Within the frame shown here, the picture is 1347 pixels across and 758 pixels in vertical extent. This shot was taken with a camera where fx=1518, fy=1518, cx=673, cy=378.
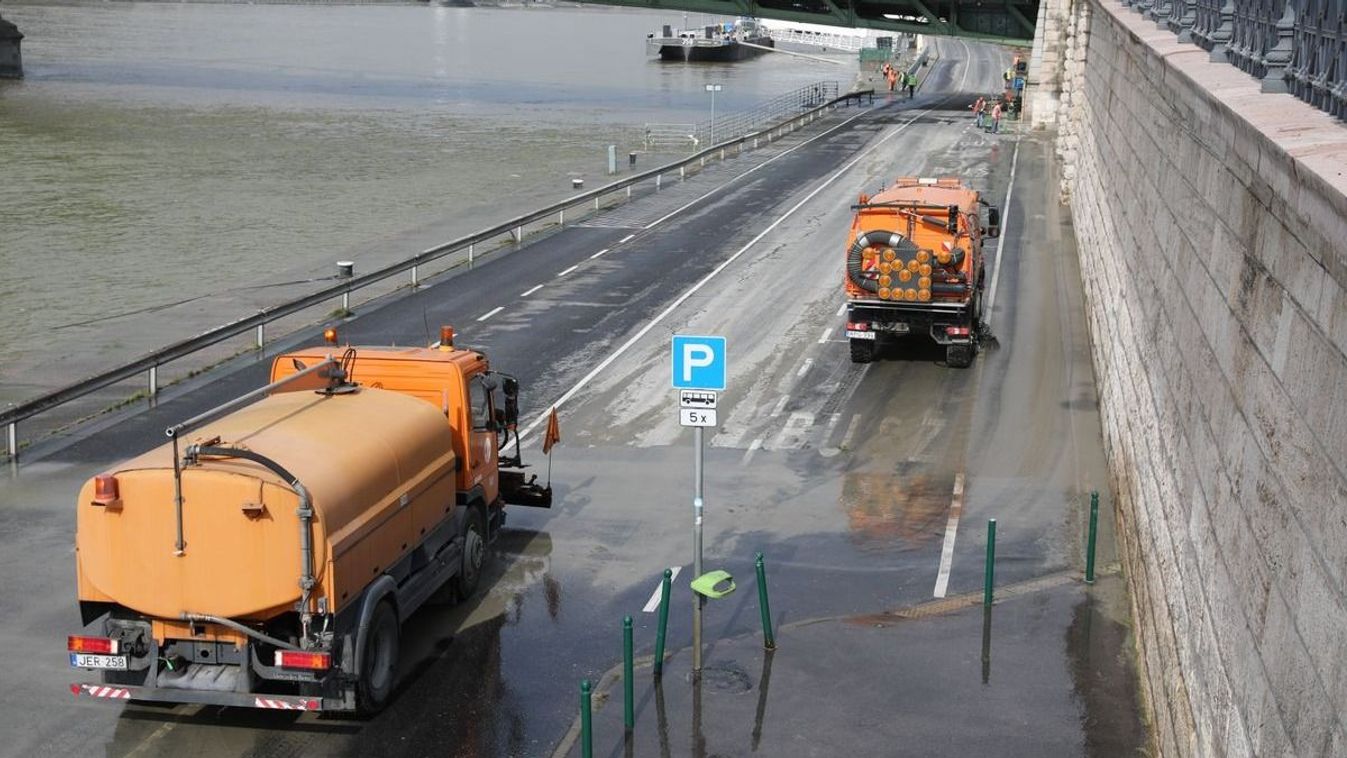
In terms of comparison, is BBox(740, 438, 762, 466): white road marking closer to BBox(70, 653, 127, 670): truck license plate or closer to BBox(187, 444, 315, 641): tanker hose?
BBox(187, 444, 315, 641): tanker hose

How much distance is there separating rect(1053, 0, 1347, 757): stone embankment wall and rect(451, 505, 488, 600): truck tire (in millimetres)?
6668

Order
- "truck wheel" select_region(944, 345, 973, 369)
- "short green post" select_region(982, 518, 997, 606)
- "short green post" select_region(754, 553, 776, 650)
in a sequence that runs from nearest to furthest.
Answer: "short green post" select_region(754, 553, 776, 650)
"short green post" select_region(982, 518, 997, 606)
"truck wheel" select_region(944, 345, 973, 369)

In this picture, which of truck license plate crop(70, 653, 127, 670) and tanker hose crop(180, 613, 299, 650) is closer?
tanker hose crop(180, 613, 299, 650)

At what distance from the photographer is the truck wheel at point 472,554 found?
51.0 feet

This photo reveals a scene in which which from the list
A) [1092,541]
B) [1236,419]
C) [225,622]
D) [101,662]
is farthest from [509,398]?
[1236,419]

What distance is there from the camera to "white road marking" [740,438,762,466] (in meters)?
21.2

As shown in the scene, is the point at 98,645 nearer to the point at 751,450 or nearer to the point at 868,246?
the point at 751,450

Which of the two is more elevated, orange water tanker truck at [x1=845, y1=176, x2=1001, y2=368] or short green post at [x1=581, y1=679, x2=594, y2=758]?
orange water tanker truck at [x1=845, y1=176, x2=1001, y2=368]

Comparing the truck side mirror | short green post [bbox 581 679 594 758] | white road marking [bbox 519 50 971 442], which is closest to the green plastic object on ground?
short green post [bbox 581 679 594 758]

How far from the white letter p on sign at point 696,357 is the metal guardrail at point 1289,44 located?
4.96m

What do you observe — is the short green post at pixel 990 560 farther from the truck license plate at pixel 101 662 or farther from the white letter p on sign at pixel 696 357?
the truck license plate at pixel 101 662

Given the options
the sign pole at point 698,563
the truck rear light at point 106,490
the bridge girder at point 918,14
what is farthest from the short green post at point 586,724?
the bridge girder at point 918,14

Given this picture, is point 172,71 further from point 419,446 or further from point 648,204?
point 419,446

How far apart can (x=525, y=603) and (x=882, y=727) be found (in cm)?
455
